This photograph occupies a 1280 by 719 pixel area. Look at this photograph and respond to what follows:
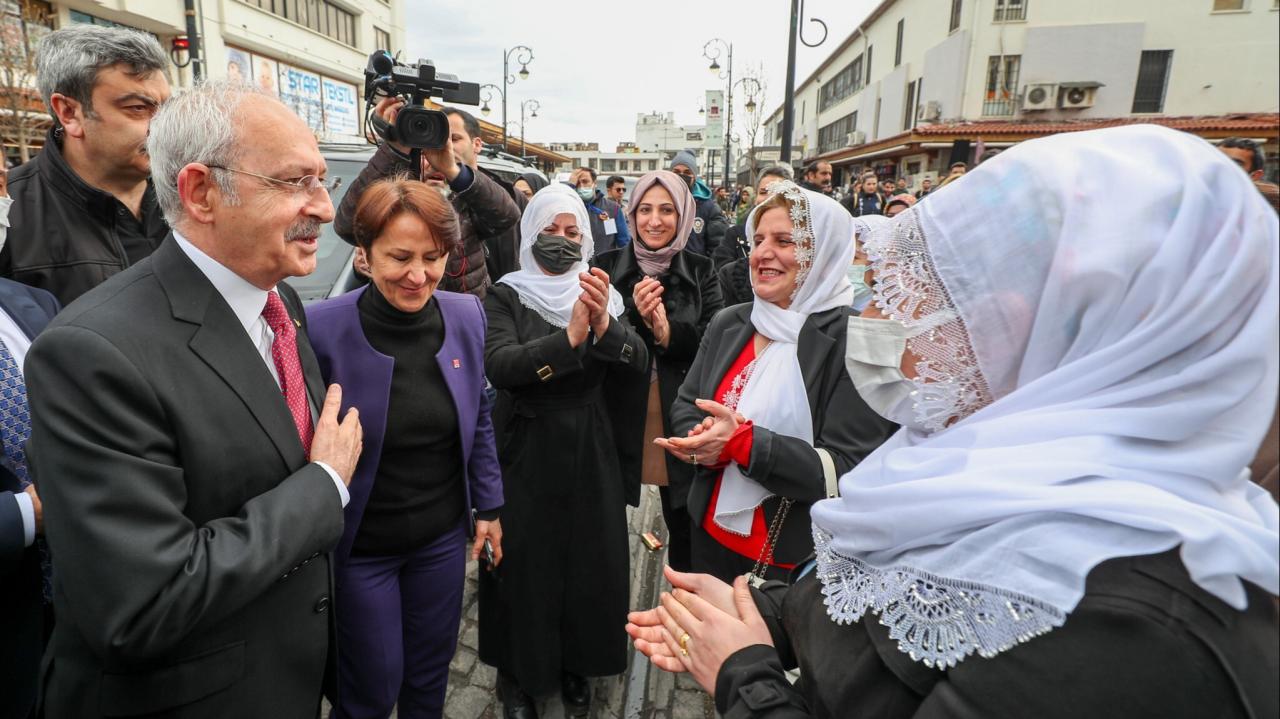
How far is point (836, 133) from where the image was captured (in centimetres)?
4519

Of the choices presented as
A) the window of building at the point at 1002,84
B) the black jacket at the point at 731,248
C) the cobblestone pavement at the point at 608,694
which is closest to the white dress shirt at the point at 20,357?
the cobblestone pavement at the point at 608,694

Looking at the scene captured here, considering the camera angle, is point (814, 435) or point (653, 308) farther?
point (653, 308)

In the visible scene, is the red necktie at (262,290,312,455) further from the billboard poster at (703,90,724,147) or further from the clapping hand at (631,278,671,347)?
the billboard poster at (703,90,724,147)

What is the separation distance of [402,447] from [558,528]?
2.93 ft

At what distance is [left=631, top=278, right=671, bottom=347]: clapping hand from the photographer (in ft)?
10.4

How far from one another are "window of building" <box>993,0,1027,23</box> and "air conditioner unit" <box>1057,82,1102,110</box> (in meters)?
3.12

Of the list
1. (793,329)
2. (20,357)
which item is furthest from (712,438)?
(20,357)

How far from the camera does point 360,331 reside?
2238 mm

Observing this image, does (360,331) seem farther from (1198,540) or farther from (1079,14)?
(1079,14)

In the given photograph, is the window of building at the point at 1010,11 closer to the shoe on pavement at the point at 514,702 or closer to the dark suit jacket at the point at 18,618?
the shoe on pavement at the point at 514,702

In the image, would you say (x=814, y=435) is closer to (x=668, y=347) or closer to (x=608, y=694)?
(x=668, y=347)

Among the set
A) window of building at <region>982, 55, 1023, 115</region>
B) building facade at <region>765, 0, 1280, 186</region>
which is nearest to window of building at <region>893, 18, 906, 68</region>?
building facade at <region>765, 0, 1280, 186</region>

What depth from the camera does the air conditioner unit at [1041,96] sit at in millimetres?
23266

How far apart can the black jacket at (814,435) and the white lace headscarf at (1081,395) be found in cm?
87
